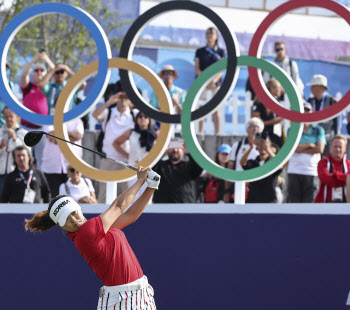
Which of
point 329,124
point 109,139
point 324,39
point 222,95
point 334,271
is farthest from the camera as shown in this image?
point 324,39

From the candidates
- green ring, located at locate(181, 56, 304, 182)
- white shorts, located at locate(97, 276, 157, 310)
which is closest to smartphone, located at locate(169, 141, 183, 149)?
green ring, located at locate(181, 56, 304, 182)

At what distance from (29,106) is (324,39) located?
10.8m

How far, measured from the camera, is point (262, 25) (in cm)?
681

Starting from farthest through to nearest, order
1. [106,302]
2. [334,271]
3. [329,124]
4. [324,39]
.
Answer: [324,39] < [329,124] < [334,271] < [106,302]

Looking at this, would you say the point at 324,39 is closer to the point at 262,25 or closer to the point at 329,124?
the point at 329,124

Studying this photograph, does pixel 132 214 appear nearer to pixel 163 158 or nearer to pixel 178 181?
Result: pixel 178 181

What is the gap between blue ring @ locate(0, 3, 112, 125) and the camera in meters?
6.97

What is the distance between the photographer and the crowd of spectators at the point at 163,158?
25.2 feet

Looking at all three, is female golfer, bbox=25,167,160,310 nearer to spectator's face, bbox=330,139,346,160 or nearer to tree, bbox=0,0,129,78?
spectator's face, bbox=330,139,346,160

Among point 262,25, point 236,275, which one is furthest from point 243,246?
point 262,25

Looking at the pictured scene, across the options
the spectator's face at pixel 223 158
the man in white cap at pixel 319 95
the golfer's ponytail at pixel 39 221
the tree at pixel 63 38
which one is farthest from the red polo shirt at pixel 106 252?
the tree at pixel 63 38

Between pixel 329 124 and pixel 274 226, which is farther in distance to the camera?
pixel 329 124

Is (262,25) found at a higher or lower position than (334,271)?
higher

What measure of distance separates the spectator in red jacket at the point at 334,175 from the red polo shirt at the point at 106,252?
2695 millimetres
